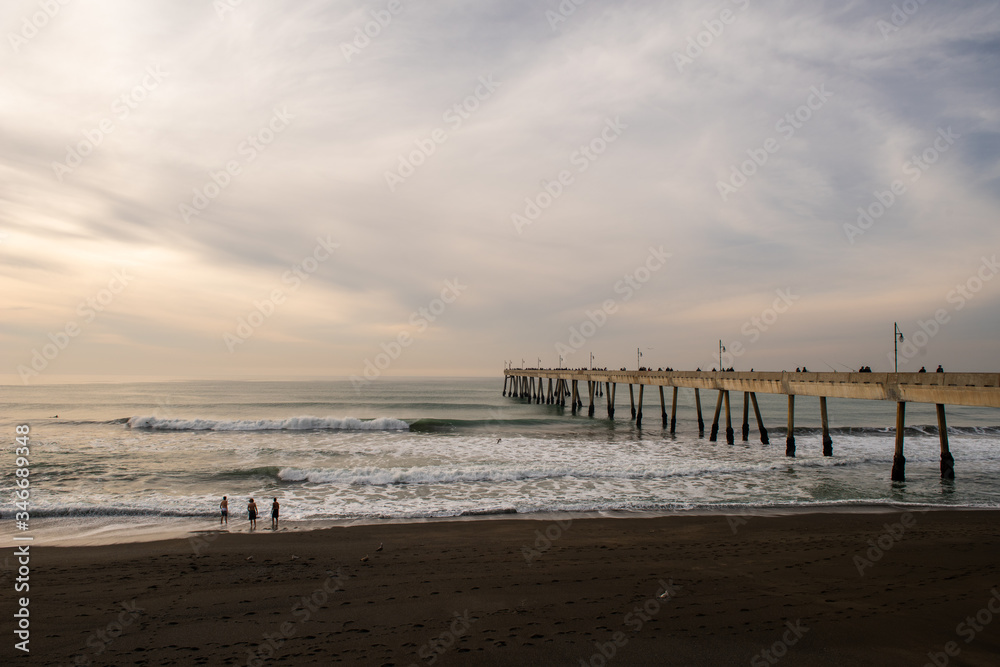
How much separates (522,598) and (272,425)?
123ft

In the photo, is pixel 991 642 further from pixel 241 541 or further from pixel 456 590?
pixel 241 541

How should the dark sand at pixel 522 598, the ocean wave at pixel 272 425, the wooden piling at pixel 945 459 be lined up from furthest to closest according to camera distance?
the ocean wave at pixel 272 425 < the wooden piling at pixel 945 459 < the dark sand at pixel 522 598

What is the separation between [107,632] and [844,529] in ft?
51.5

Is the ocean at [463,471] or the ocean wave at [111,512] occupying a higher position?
the ocean wave at [111,512]

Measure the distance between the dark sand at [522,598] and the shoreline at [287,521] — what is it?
89 cm

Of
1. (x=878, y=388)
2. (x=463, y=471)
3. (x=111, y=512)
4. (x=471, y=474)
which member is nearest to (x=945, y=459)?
(x=878, y=388)

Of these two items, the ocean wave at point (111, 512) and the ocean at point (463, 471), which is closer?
the ocean wave at point (111, 512)

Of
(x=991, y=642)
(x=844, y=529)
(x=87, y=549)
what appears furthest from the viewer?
(x=844, y=529)

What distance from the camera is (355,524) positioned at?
14.1 m

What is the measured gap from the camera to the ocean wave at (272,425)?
39963mm

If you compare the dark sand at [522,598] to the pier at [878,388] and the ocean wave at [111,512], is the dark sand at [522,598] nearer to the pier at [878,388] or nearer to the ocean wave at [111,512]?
the ocean wave at [111,512]

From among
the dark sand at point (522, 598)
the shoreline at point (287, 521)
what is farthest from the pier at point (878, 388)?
the dark sand at point (522, 598)

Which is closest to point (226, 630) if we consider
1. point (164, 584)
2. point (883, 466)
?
point (164, 584)

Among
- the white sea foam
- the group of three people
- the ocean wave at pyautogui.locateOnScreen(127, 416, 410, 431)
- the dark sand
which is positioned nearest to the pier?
the white sea foam
